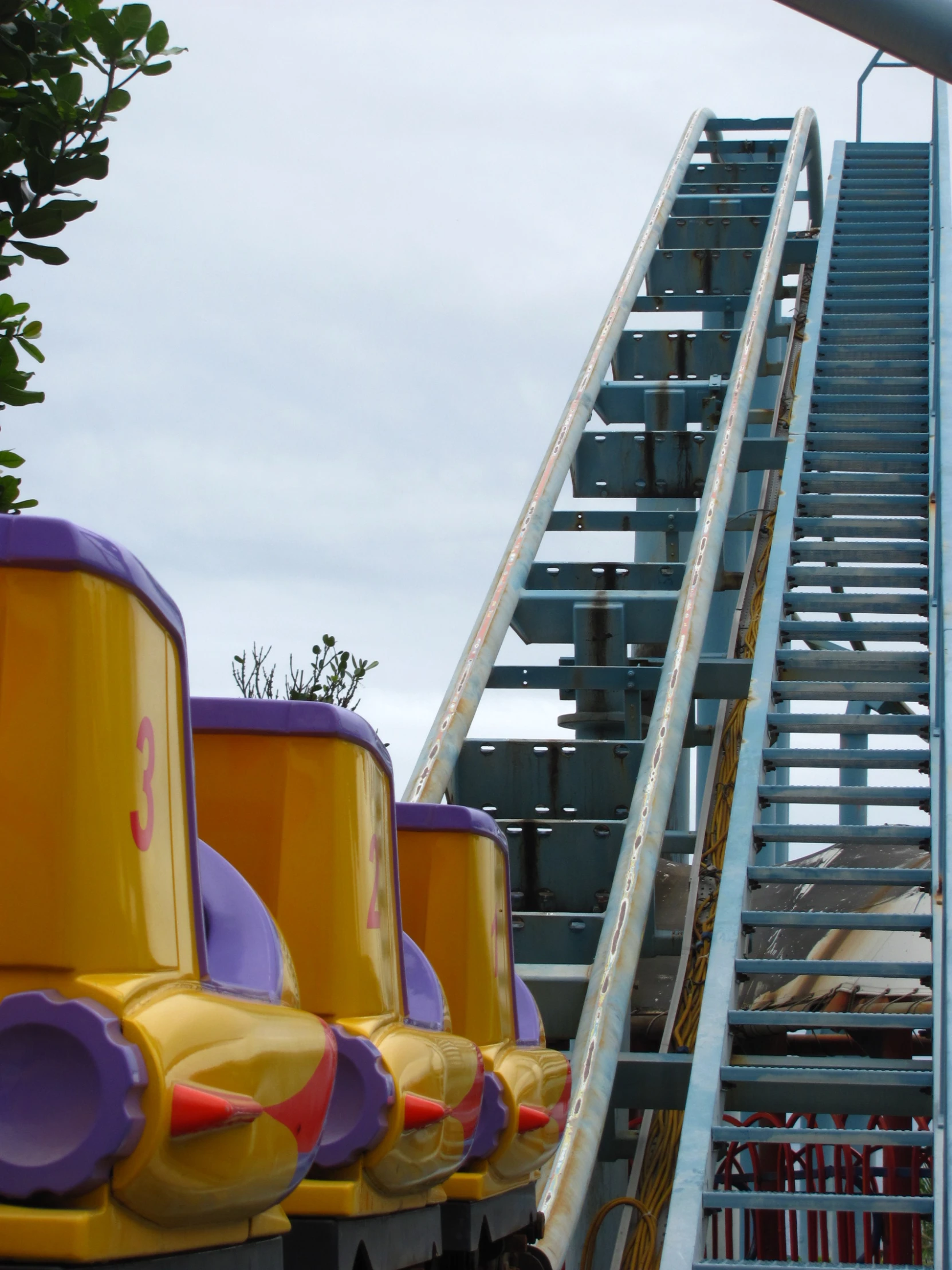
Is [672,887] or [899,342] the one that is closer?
[672,887]

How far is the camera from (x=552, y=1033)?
6.59 metres

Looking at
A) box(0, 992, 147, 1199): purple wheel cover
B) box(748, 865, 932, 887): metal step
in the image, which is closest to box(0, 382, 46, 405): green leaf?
box(0, 992, 147, 1199): purple wheel cover

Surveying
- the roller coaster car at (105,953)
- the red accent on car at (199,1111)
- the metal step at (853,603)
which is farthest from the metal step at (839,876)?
the red accent on car at (199,1111)

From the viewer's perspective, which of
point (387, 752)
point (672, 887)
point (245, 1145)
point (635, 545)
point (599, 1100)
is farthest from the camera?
point (635, 545)

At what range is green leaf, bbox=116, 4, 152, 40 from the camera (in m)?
3.60

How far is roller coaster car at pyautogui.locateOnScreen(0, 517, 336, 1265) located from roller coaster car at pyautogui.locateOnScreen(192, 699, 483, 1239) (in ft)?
1.83

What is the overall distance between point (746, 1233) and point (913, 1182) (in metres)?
1.54

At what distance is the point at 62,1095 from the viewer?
1.65 metres

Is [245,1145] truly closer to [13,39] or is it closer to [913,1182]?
→ [13,39]

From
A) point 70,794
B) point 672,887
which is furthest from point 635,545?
point 70,794

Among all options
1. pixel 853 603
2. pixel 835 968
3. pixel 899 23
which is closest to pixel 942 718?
pixel 835 968

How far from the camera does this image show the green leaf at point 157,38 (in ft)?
12.1

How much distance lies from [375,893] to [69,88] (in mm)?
1916

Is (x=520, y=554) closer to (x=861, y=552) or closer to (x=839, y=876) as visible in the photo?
(x=861, y=552)
